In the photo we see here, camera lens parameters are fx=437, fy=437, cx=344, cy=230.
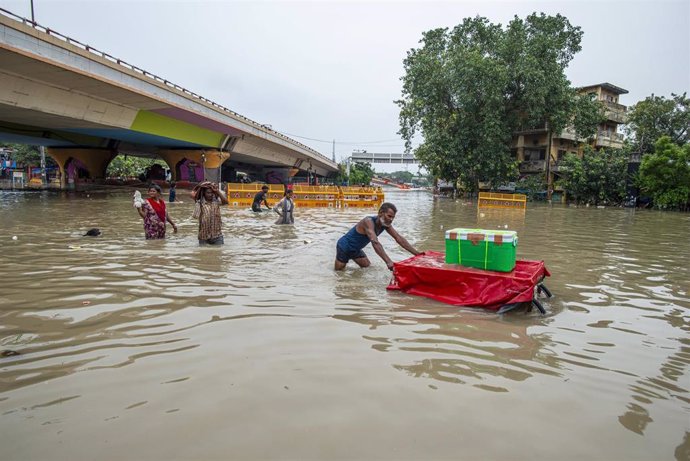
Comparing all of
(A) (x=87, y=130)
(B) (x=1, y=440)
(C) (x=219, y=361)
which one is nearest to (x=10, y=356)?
(B) (x=1, y=440)

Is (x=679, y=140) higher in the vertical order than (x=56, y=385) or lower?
higher

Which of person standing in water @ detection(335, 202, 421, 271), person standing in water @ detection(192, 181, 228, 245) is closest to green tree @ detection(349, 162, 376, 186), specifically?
person standing in water @ detection(192, 181, 228, 245)

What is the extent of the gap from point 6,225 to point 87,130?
17.2 meters

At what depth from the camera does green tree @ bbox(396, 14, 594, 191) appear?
34.5 metres

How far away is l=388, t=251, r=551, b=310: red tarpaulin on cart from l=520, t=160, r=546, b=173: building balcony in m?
47.7

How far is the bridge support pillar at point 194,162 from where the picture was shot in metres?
37.7

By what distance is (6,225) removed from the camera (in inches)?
497

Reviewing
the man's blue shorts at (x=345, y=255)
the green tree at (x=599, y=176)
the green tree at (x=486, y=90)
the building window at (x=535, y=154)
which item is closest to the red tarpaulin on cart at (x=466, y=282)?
the man's blue shorts at (x=345, y=255)

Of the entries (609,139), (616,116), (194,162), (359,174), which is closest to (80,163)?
(194,162)

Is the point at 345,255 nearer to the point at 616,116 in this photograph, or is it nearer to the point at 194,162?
the point at 194,162

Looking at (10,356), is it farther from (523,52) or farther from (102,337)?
(523,52)

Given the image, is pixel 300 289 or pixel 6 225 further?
pixel 6 225

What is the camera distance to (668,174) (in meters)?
32.8

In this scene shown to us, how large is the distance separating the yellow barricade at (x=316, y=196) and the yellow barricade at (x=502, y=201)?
1167cm
